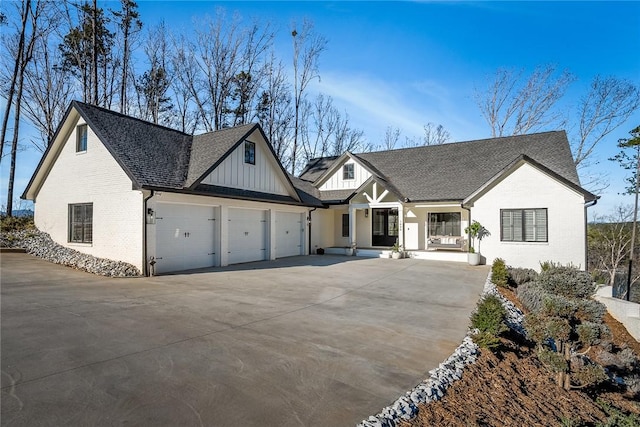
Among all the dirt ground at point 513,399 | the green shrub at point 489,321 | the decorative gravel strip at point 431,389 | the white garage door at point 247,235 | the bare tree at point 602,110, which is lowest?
the dirt ground at point 513,399

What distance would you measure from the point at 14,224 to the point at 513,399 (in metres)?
19.7

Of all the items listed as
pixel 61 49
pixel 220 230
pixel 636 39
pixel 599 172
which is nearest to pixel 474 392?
pixel 220 230

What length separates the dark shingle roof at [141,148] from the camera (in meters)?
11.2

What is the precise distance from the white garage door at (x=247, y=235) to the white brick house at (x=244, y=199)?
0.05 meters

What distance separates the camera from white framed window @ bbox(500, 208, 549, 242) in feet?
44.4

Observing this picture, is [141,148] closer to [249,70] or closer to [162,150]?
[162,150]

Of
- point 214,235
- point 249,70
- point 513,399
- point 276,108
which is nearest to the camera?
point 513,399

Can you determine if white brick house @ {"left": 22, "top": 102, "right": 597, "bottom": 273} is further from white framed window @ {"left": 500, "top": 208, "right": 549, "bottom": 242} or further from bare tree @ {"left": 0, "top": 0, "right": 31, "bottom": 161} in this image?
bare tree @ {"left": 0, "top": 0, "right": 31, "bottom": 161}

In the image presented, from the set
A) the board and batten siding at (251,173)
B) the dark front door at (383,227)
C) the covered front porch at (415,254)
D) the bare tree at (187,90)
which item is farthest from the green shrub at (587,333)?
the bare tree at (187,90)

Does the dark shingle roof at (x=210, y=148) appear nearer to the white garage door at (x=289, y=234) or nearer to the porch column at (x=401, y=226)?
the white garage door at (x=289, y=234)

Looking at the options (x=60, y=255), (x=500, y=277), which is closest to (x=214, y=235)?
(x=60, y=255)

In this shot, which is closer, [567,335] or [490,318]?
[567,335]

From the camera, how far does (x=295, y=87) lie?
29.2 m

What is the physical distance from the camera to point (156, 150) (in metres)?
13.0
